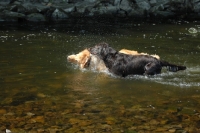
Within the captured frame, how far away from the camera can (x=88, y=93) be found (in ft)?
27.1

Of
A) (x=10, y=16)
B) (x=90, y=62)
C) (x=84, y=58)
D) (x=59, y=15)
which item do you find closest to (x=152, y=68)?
(x=90, y=62)

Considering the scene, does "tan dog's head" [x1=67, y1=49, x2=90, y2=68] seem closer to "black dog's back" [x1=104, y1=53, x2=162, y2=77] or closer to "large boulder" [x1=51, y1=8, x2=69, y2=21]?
"black dog's back" [x1=104, y1=53, x2=162, y2=77]

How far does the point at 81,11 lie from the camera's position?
76.0ft

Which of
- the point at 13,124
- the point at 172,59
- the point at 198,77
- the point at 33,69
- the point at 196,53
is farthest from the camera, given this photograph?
the point at 196,53

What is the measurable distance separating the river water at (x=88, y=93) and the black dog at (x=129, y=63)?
0.18 metres

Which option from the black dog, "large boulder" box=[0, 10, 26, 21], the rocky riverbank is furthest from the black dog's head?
"large boulder" box=[0, 10, 26, 21]

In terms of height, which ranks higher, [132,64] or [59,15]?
[59,15]

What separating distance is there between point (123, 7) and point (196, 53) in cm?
1201

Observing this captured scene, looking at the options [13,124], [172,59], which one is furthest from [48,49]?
[13,124]

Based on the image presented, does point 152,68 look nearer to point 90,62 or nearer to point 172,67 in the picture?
point 172,67

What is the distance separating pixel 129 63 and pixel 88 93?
67.6 inches

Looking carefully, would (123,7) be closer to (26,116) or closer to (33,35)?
(33,35)

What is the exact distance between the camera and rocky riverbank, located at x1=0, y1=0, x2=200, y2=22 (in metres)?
21.8

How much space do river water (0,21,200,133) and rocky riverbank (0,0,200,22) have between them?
7512 mm
